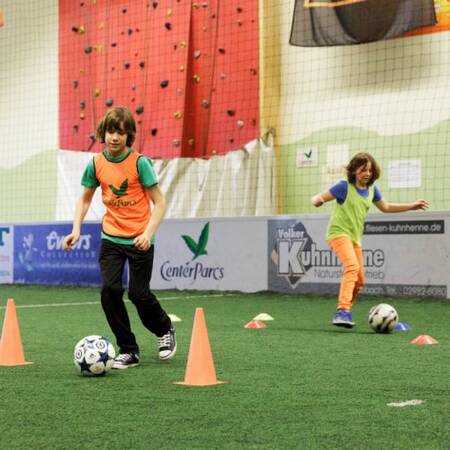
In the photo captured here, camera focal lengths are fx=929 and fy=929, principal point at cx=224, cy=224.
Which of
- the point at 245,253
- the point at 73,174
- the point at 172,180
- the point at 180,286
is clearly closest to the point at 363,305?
the point at 245,253

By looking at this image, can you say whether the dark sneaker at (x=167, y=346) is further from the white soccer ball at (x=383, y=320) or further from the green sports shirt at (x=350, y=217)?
the green sports shirt at (x=350, y=217)

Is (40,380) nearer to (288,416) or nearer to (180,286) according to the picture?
(288,416)

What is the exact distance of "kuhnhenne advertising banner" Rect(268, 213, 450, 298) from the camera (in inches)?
408

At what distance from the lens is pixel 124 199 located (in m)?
5.37

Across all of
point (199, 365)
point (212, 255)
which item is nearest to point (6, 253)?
point (212, 255)

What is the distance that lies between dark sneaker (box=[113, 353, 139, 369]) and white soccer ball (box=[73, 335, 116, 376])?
306mm

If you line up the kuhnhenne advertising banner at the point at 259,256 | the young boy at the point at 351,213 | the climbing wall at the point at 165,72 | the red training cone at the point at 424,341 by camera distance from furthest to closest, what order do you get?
the climbing wall at the point at 165,72
the kuhnhenne advertising banner at the point at 259,256
the young boy at the point at 351,213
the red training cone at the point at 424,341

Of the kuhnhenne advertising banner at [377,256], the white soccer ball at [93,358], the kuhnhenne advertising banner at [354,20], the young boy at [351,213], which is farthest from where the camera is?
the kuhnhenne advertising banner at [354,20]

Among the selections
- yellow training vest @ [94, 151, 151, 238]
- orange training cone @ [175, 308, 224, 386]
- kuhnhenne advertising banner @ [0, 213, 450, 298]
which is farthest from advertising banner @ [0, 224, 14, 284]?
orange training cone @ [175, 308, 224, 386]

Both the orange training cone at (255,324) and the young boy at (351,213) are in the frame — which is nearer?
the young boy at (351,213)

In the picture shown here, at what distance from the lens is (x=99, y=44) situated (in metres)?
15.8

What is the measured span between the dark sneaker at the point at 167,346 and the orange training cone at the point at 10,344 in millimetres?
795

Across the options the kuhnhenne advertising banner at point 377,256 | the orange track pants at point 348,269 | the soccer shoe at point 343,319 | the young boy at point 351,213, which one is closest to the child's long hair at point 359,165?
the young boy at point 351,213

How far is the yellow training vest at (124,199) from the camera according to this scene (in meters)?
5.35
